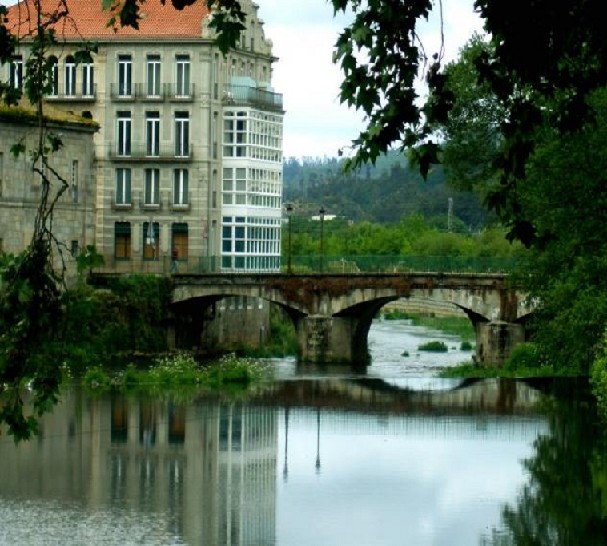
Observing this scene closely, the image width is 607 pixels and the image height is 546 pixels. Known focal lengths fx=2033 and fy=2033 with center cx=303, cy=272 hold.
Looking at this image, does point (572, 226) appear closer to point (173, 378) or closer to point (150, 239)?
point (173, 378)

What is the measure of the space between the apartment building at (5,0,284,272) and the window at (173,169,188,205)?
0.15 ft

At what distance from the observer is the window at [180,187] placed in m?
94.9

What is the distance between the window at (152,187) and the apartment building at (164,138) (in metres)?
0.05

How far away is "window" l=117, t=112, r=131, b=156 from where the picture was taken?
94812 millimetres

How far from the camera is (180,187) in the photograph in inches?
3748

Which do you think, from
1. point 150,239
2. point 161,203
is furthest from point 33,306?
point 161,203

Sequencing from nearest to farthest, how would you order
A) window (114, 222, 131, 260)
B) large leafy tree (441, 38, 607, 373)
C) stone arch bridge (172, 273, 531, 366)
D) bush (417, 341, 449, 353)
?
large leafy tree (441, 38, 607, 373) → stone arch bridge (172, 273, 531, 366) → bush (417, 341, 449, 353) → window (114, 222, 131, 260)

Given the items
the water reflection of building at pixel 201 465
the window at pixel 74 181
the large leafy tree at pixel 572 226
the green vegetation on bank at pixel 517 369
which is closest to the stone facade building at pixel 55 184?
the window at pixel 74 181

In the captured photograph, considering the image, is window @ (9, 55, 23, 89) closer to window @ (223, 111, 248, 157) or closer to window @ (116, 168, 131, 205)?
window @ (116, 168, 131, 205)

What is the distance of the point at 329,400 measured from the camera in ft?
193

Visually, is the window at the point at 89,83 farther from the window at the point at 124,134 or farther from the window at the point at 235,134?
the window at the point at 235,134

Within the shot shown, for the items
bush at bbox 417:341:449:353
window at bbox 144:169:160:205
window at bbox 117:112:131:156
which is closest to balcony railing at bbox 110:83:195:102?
window at bbox 117:112:131:156

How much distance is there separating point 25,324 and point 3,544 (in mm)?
12532

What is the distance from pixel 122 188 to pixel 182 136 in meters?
3.78
